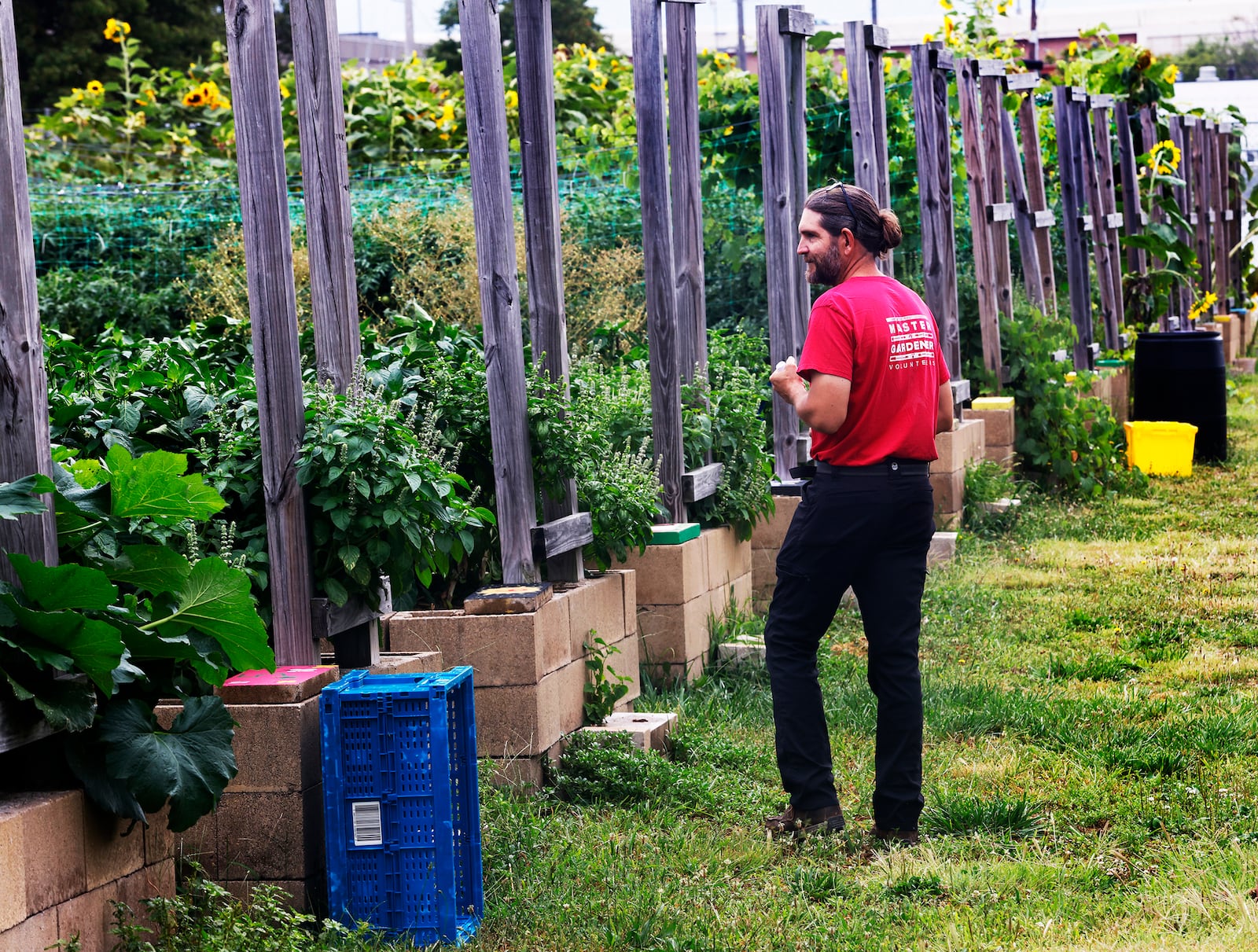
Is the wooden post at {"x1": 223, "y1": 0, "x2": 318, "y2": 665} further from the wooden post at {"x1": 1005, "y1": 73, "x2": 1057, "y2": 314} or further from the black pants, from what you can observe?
the wooden post at {"x1": 1005, "y1": 73, "x2": 1057, "y2": 314}

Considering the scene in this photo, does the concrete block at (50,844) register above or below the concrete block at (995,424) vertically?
below

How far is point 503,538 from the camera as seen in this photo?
492 cm

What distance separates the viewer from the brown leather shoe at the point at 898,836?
4.37 meters

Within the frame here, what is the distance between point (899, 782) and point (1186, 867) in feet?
2.60

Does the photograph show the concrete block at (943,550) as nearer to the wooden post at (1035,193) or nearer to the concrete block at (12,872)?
the wooden post at (1035,193)

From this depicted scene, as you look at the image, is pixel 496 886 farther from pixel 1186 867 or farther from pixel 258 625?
pixel 1186 867

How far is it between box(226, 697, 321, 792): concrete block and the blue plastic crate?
0.09 meters

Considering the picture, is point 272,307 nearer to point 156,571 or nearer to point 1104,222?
point 156,571

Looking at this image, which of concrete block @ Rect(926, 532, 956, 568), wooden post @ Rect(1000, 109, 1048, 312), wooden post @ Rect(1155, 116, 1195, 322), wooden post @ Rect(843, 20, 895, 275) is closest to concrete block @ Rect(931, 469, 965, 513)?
concrete block @ Rect(926, 532, 956, 568)

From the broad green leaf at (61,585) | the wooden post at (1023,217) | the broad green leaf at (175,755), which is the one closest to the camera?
the broad green leaf at (61,585)

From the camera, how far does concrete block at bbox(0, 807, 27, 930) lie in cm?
285

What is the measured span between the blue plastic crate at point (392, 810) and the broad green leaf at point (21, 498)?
3.16 feet

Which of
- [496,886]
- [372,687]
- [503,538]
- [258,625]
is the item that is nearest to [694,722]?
[503,538]

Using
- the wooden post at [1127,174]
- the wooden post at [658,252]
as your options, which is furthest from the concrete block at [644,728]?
the wooden post at [1127,174]
